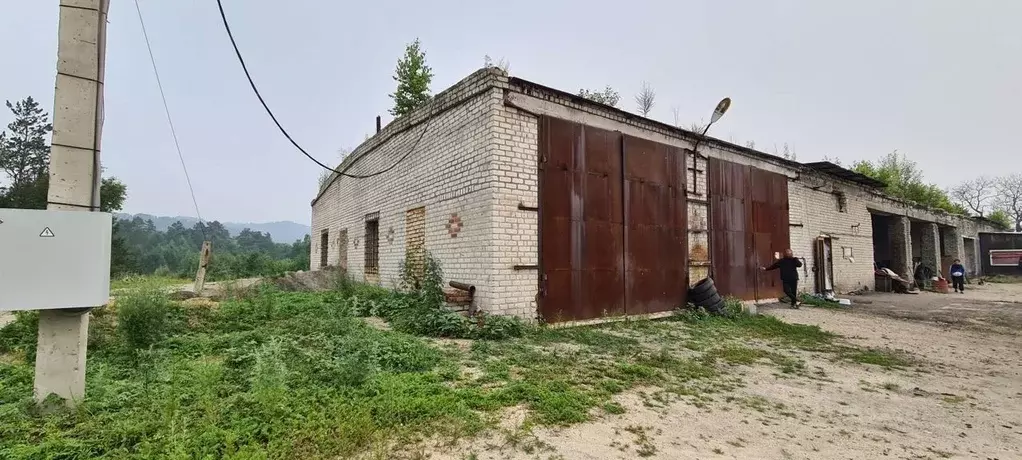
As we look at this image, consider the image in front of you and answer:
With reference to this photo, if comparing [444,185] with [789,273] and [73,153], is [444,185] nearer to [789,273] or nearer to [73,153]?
[73,153]

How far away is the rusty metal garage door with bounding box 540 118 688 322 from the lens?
673cm

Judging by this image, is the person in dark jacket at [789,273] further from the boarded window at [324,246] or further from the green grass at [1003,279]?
the green grass at [1003,279]

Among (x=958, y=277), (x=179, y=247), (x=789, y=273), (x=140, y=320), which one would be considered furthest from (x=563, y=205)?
(x=179, y=247)

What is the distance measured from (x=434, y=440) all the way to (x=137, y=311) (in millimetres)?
3912

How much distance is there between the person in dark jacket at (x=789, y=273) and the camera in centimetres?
1007

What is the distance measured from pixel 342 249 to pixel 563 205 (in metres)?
8.09

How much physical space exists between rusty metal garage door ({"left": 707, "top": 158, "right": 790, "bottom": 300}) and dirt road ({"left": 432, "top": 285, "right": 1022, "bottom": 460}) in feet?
13.4

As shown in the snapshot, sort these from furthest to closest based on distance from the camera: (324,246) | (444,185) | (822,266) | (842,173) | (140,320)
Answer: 1. (324,246)
2. (842,173)
3. (822,266)
4. (444,185)
5. (140,320)

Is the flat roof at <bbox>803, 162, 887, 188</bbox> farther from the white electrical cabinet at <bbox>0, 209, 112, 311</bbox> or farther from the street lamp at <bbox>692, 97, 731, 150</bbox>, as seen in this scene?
the white electrical cabinet at <bbox>0, 209, 112, 311</bbox>

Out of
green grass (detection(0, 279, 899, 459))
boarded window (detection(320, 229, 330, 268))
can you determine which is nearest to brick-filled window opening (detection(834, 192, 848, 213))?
green grass (detection(0, 279, 899, 459))

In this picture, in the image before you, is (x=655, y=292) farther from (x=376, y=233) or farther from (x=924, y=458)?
(x=376, y=233)

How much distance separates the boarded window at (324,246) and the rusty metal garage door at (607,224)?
10145 millimetres

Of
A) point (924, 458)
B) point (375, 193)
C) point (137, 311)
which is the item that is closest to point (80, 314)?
point (137, 311)

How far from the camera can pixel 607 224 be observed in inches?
289
